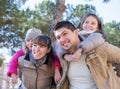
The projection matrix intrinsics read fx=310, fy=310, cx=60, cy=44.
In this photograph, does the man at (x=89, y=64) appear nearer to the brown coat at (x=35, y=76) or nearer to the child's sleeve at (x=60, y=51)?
the child's sleeve at (x=60, y=51)

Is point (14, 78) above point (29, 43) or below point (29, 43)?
below

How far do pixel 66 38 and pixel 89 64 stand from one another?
256 mm

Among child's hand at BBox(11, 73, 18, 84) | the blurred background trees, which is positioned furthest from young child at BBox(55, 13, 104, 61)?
the blurred background trees

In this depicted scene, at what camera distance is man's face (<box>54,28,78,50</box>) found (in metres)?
2.31

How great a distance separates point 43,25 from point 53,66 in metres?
7.81

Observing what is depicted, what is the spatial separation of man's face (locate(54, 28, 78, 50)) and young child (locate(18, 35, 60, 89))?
171 millimetres

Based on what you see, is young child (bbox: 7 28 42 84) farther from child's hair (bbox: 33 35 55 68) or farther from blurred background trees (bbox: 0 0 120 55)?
blurred background trees (bbox: 0 0 120 55)

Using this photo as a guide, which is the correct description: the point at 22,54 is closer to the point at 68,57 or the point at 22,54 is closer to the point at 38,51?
the point at 38,51

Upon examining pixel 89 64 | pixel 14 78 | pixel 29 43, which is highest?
pixel 29 43

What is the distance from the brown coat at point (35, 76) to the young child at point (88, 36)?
187mm

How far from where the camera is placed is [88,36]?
7.70ft

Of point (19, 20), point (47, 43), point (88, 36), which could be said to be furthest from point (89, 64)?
point (19, 20)

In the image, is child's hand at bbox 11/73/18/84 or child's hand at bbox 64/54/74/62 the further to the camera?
child's hand at bbox 11/73/18/84

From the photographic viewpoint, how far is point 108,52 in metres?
2.27
